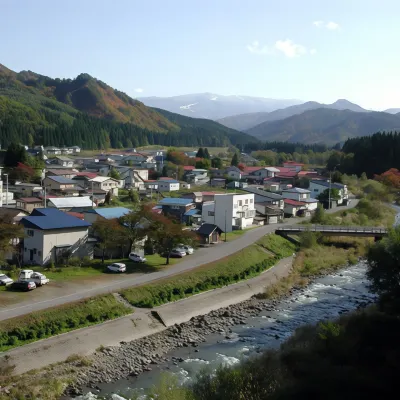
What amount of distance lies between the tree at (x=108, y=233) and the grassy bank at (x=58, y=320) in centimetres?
411

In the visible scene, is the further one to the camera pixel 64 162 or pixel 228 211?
pixel 64 162

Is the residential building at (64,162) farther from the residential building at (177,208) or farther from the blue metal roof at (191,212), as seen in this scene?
the blue metal roof at (191,212)

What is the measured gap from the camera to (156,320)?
50.1 ft

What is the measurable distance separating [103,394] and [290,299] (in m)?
9.95

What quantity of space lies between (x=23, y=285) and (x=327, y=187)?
100 feet

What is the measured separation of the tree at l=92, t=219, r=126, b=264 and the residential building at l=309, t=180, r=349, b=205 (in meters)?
24.5

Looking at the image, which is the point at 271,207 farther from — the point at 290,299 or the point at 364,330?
the point at 364,330

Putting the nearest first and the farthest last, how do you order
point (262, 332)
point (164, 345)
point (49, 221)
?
point (164, 345) < point (262, 332) < point (49, 221)

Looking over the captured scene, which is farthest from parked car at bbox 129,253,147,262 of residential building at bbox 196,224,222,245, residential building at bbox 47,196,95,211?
residential building at bbox 47,196,95,211

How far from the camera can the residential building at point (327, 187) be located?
40188 mm

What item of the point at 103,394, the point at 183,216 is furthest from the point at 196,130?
the point at 103,394

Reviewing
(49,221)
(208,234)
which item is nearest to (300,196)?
(208,234)

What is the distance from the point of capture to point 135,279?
17.7 meters

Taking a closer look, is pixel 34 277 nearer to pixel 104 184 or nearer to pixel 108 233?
pixel 108 233
